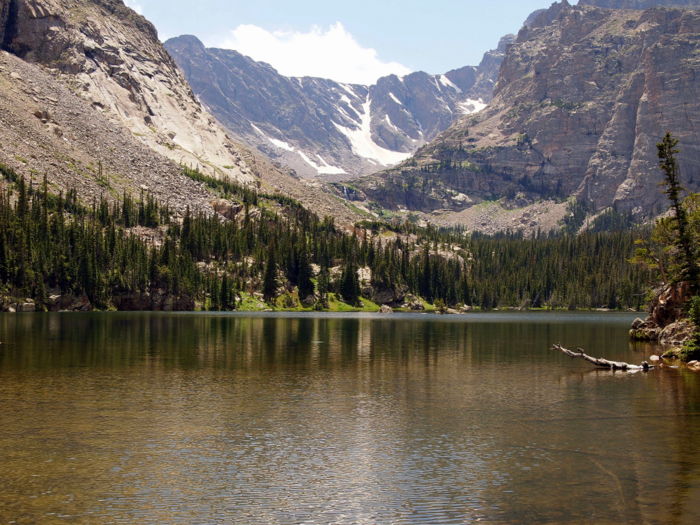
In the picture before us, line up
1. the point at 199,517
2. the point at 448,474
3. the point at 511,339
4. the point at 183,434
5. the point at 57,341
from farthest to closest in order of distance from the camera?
the point at 511,339
the point at 57,341
the point at 183,434
the point at 448,474
the point at 199,517

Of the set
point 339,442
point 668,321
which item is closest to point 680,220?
point 668,321

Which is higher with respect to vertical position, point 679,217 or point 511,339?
point 679,217

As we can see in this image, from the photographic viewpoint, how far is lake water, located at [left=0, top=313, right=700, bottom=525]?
30203mm

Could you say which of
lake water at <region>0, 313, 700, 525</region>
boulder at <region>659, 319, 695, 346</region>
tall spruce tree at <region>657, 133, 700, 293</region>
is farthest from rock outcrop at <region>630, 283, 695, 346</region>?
lake water at <region>0, 313, 700, 525</region>

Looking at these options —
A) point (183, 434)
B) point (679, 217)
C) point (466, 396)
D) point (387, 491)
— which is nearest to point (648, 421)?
point (466, 396)

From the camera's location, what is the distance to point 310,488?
33.0 metres

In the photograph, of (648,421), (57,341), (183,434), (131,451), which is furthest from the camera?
(57,341)

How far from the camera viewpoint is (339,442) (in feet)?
138

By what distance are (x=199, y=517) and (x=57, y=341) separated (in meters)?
80.9

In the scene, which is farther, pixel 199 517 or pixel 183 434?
pixel 183 434

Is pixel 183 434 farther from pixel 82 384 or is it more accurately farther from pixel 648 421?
pixel 648 421

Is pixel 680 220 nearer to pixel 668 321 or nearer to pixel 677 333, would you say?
pixel 677 333

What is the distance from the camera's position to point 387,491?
3272 cm

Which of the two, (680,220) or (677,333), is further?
(677,333)
